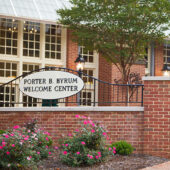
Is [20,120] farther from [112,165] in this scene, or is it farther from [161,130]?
[161,130]

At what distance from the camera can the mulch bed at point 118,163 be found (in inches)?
295

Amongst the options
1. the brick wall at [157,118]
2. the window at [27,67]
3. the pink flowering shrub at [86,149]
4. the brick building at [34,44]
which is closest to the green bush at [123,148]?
the brick wall at [157,118]

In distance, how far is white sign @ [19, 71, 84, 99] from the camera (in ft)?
32.0

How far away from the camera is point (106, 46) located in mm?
13789

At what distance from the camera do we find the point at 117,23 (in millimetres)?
13734

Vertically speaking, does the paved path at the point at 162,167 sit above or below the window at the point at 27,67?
below

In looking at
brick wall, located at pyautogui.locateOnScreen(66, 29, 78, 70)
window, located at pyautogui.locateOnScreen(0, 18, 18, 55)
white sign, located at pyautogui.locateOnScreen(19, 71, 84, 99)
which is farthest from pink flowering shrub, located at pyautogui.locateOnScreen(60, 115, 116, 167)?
brick wall, located at pyautogui.locateOnScreen(66, 29, 78, 70)

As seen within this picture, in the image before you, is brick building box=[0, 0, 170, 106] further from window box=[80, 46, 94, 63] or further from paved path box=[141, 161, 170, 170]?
paved path box=[141, 161, 170, 170]

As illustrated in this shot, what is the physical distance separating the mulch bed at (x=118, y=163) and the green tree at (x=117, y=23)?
20.0ft

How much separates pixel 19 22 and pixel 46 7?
154 centimetres

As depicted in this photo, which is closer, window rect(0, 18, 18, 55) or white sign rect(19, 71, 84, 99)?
white sign rect(19, 71, 84, 99)

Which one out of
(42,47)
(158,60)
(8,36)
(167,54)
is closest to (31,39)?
(42,47)

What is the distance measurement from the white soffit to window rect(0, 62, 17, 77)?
233 cm

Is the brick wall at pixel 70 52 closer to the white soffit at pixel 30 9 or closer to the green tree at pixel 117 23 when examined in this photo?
the white soffit at pixel 30 9
